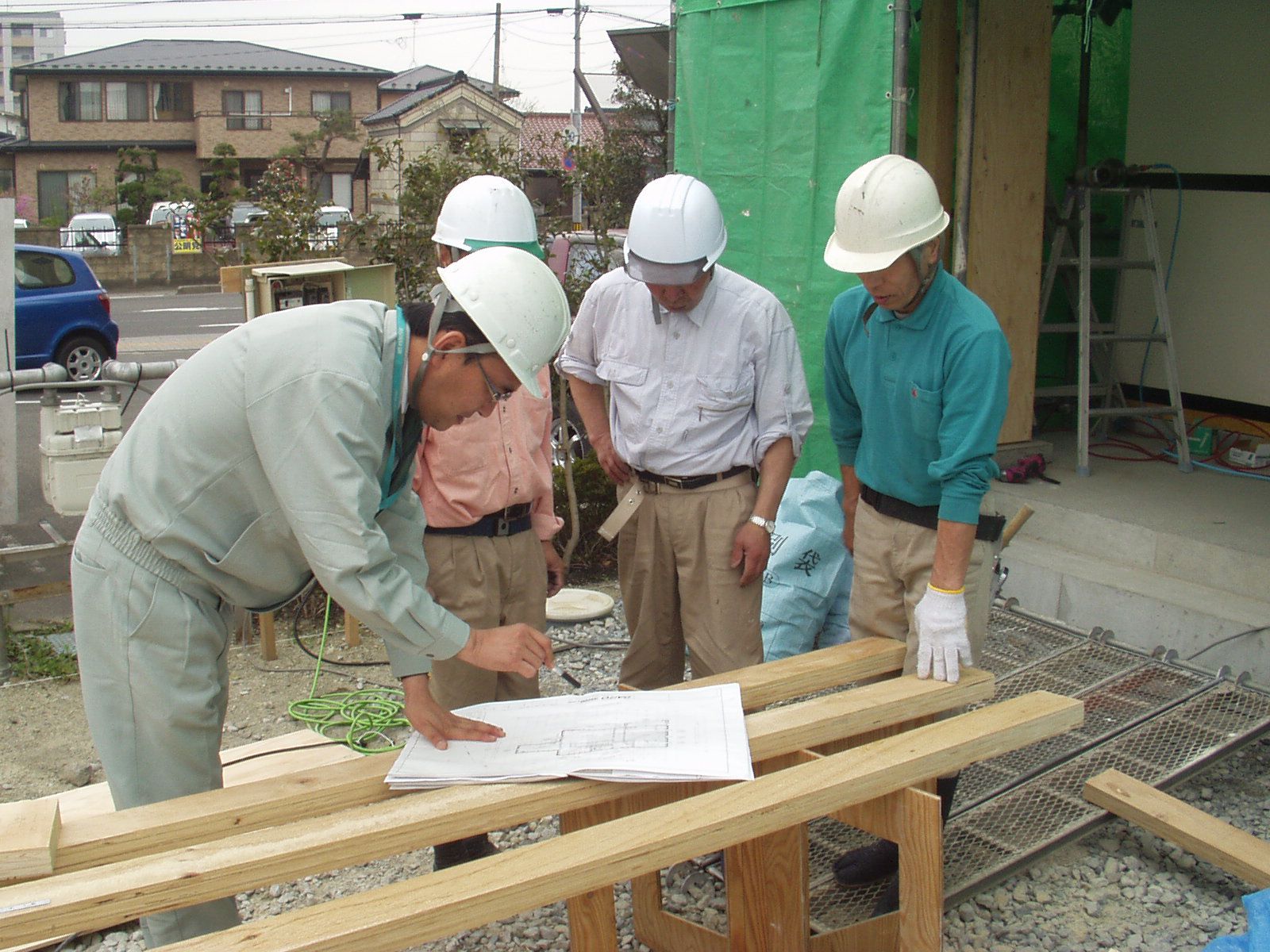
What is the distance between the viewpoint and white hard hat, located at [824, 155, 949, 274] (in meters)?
2.81

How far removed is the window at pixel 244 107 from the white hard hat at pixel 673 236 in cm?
4164

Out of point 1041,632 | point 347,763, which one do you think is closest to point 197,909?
point 347,763

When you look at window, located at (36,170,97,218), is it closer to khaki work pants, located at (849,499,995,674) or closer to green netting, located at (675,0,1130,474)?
green netting, located at (675,0,1130,474)

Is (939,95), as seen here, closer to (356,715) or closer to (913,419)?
(913,419)

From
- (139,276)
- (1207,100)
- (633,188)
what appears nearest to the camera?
(1207,100)

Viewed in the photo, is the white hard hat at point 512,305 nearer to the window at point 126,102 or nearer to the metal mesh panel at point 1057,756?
the metal mesh panel at point 1057,756

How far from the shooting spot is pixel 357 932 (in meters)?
1.76

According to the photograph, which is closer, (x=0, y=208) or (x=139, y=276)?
(x=0, y=208)

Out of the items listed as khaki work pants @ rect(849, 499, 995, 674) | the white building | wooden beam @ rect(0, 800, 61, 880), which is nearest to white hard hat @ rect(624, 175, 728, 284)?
khaki work pants @ rect(849, 499, 995, 674)

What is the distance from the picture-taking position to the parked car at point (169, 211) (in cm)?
2700

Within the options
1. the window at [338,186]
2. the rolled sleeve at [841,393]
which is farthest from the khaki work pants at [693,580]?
the window at [338,186]

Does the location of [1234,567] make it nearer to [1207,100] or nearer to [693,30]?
[1207,100]

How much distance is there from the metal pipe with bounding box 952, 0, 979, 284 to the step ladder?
0.93 metres

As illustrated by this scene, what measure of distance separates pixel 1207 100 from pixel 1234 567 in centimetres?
303
